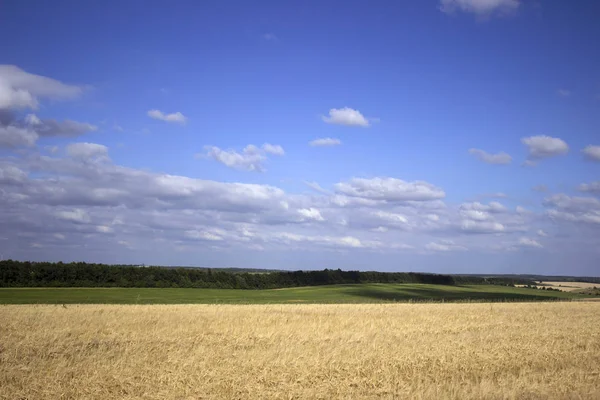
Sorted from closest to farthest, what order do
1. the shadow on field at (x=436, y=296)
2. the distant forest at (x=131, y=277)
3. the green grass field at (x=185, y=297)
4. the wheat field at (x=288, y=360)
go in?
the wheat field at (x=288, y=360)
the green grass field at (x=185, y=297)
the distant forest at (x=131, y=277)
the shadow on field at (x=436, y=296)

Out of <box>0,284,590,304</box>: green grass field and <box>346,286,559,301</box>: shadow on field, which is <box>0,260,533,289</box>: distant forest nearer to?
<box>0,284,590,304</box>: green grass field

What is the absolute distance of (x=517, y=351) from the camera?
17922mm

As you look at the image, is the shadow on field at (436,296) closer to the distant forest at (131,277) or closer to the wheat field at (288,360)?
the distant forest at (131,277)

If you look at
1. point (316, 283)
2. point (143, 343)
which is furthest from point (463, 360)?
point (316, 283)

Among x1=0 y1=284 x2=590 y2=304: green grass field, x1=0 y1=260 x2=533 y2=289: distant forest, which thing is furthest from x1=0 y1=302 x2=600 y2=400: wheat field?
x1=0 y1=260 x2=533 y2=289: distant forest

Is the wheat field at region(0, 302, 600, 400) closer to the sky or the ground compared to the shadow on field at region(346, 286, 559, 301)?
closer to the sky

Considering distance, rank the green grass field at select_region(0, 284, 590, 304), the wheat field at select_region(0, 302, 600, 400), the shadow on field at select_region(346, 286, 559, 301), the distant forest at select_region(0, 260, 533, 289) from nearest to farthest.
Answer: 1. the wheat field at select_region(0, 302, 600, 400)
2. the green grass field at select_region(0, 284, 590, 304)
3. the distant forest at select_region(0, 260, 533, 289)
4. the shadow on field at select_region(346, 286, 559, 301)

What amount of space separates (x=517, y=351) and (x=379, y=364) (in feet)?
19.9

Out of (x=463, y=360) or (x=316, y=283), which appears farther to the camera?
(x=316, y=283)

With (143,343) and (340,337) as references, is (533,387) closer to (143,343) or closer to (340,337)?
(340,337)

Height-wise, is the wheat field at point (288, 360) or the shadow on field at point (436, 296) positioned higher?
the wheat field at point (288, 360)

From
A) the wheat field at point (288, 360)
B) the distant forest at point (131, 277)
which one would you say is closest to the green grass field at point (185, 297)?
the distant forest at point (131, 277)

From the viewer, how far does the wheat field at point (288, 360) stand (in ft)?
39.9

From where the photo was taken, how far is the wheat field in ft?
39.9
